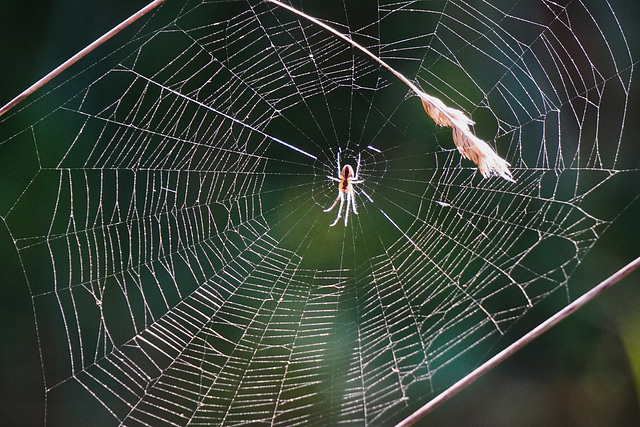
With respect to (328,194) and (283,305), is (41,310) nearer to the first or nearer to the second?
(283,305)

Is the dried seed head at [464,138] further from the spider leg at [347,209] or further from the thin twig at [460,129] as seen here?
the spider leg at [347,209]

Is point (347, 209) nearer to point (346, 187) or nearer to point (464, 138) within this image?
point (346, 187)

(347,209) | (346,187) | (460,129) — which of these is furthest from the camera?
(347,209)

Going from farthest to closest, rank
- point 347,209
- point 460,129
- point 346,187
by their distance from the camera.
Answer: point 347,209 < point 346,187 < point 460,129

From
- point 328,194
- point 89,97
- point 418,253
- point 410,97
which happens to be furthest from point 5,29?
point 418,253

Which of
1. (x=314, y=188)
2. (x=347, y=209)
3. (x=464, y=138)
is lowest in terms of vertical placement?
(x=464, y=138)

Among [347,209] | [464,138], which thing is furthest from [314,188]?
[464,138]

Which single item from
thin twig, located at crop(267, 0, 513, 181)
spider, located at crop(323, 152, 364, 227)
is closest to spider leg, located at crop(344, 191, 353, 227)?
spider, located at crop(323, 152, 364, 227)

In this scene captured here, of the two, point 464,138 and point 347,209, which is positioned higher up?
point 347,209

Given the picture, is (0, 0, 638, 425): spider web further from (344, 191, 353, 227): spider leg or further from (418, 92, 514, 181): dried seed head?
(418, 92, 514, 181): dried seed head
